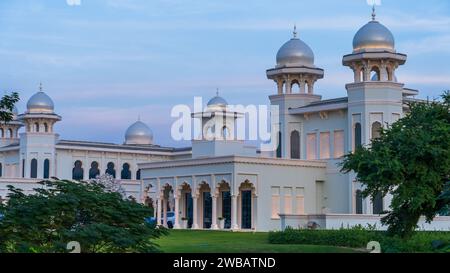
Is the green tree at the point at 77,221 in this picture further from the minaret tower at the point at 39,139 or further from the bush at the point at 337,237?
the minaret tower at the point at 39,139

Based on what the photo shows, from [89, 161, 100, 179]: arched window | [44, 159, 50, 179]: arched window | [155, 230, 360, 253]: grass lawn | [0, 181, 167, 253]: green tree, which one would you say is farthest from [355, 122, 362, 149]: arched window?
[0, 181, 167, 253]: green tree

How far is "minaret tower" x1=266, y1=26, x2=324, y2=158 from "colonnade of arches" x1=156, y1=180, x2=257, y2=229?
7759 mm

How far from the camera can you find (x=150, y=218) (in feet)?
51.1

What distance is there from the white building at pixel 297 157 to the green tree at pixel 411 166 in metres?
16.3

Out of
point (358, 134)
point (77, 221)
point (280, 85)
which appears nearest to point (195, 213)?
point (358, 134)

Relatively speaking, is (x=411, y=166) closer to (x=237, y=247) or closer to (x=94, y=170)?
(x=237, y=247)

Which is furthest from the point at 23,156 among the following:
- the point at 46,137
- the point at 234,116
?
the point at 234,116

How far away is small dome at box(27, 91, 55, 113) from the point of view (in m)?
68.9

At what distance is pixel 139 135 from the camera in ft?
264

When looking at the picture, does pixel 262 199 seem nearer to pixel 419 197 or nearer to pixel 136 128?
pixel 419 197

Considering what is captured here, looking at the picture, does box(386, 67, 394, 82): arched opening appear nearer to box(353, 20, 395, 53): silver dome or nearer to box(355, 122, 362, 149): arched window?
box(353, 20, 395, 53): silver dome

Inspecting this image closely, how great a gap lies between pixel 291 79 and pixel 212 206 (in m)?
12.3

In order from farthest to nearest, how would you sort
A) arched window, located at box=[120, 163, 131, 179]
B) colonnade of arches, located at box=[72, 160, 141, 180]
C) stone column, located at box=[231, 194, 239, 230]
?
arched window, located at box=[120, 163, 131, 179], colonnade of arches, located at box=[72, 160, 141, 180], stone column, located at box=[231, 194, 239, 230]

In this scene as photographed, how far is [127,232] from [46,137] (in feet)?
191
